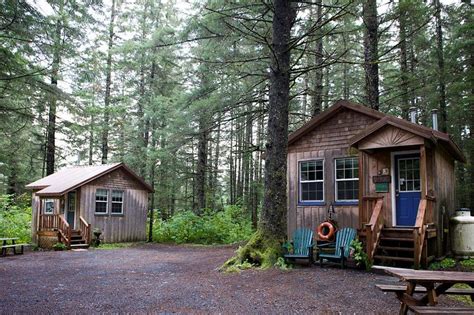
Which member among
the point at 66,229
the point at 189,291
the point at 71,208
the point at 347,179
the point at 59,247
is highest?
the point at 347,179

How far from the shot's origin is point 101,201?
58.9 feet

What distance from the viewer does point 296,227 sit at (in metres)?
11.9

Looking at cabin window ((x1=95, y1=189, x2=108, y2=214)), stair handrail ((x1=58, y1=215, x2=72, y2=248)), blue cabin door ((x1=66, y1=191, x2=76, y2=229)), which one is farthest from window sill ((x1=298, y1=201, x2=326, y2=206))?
blue cabin door ((x1=66, y1=191, x2=76, y2=229))

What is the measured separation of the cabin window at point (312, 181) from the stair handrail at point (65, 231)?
9920 mm

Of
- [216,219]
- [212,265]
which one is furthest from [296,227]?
[216,219]

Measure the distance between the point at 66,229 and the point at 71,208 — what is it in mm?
2459

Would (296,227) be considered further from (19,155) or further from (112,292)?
(19,155)

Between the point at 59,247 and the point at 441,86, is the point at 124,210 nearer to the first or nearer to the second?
the point at 59,247

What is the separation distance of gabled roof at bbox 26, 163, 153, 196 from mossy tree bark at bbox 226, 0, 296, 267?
33.3ft

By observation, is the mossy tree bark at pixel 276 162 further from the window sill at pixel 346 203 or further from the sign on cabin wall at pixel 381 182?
the sign on cabin wall at pixel 381 182

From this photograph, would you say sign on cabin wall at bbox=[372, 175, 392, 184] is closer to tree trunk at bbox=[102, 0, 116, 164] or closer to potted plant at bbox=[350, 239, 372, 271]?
potted plant at bbox=[350, 239, 372, 271]

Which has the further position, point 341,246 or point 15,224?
point 15,224

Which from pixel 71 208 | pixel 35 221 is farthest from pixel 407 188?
pixel 35 221

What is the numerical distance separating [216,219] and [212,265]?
9264 millimetres
